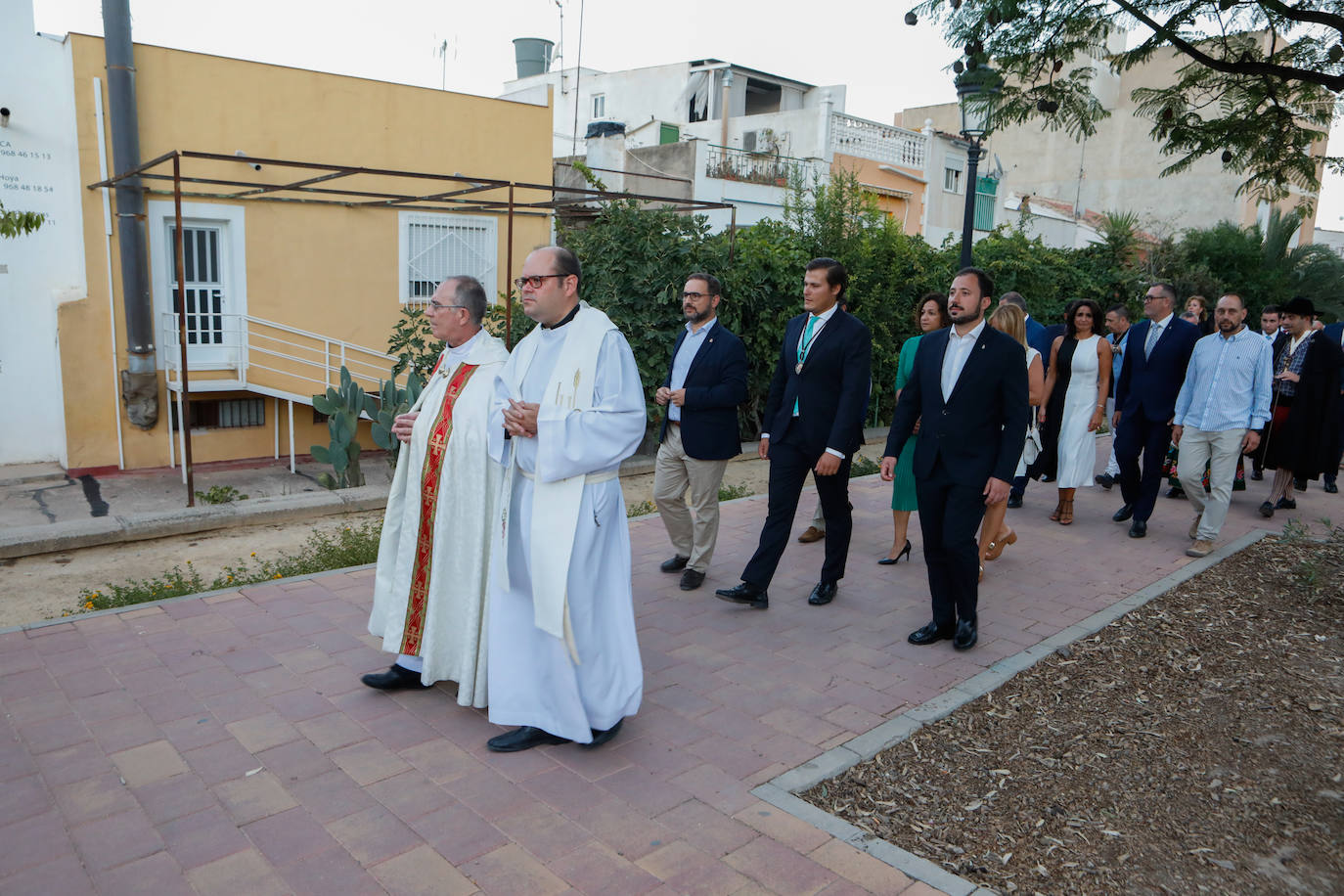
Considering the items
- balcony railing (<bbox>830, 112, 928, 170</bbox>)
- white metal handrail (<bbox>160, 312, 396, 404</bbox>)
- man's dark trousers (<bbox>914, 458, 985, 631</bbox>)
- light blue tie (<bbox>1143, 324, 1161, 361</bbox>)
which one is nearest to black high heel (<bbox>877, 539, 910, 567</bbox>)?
man's dark trousers (<bbox>914, 458, 985, 631</bbox>)

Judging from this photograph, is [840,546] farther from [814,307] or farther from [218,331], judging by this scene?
[218,331]

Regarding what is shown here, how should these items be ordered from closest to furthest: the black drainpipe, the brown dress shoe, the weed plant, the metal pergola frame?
the weed plant < the brown dress shoe < the metal pergola frame < the black drainpipe

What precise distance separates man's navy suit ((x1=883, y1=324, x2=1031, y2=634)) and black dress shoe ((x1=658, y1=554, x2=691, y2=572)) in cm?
183

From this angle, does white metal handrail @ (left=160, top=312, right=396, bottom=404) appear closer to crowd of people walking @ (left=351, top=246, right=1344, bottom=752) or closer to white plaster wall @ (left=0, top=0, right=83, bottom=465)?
white plaster wall @ (left=0, top=0, right=83, bottom=465)

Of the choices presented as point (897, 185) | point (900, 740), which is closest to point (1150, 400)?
point (900, 740)

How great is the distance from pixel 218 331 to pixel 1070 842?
10.8 meters

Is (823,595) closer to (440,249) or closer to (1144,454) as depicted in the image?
(1144,454)

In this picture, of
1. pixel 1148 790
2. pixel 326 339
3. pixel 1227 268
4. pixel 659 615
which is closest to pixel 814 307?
pixel 659 615

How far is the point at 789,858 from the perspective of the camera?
311 cm

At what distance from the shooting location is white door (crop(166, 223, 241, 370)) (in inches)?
430

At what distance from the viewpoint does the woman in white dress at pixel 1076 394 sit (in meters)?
7.89

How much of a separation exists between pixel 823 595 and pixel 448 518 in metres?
2.56

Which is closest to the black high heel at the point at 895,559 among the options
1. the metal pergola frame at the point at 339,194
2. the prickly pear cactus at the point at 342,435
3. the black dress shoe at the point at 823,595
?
the black dress shoe at the point at 823,595

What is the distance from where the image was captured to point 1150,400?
7562 millimetres
